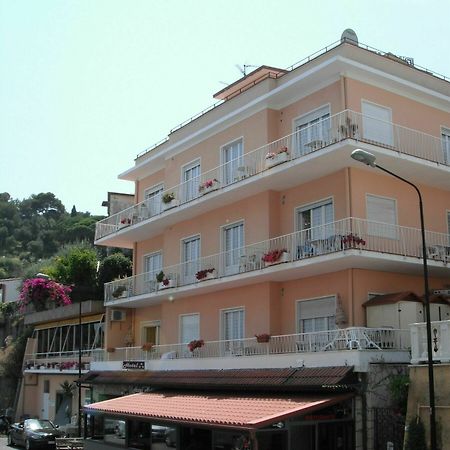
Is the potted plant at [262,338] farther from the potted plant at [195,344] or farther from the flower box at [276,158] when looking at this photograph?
the flower box at [276,158]

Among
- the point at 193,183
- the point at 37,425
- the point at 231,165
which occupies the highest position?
the point at 231,165

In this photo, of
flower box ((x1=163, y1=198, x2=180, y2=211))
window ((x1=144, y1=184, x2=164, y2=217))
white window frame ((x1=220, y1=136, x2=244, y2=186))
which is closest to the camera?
white window frame ((x1=220, y1=136, x2=244, y2=186))

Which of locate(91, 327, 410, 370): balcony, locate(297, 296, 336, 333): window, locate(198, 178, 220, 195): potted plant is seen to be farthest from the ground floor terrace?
locate(198, 178, 220, 195): potted plant

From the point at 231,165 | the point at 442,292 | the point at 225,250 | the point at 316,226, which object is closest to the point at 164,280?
the point at 225,250

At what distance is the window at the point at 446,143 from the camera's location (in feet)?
75.6

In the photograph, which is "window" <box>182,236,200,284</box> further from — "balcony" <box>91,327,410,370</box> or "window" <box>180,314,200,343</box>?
"balcony" <box>91,327,410,370</box>

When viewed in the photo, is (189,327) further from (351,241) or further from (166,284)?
(351,241)

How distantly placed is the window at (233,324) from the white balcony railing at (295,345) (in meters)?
0.37

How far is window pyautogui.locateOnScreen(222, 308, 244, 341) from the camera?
78.5ft

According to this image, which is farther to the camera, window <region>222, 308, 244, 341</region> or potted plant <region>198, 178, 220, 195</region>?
potted plant <region>198, 178, 220, 195</region>

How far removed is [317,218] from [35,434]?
16.6 m

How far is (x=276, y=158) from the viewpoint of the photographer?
21500 millimetres

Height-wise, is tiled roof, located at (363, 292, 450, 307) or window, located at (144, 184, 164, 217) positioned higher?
window, located at (144, 184, 164, 217)

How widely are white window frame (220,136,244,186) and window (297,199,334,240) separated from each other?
326 cm
